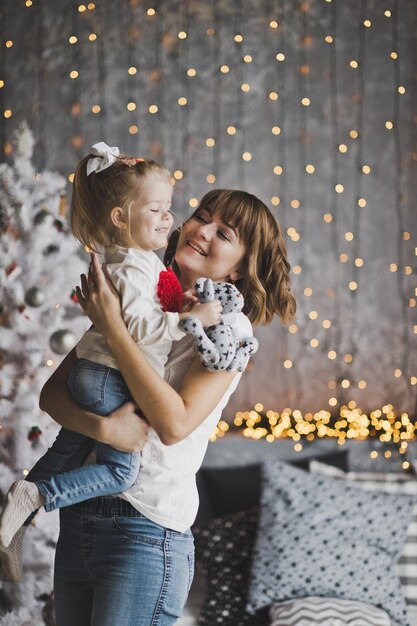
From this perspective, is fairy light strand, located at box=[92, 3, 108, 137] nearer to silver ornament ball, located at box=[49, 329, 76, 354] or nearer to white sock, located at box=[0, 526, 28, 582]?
silver ornament ball, located at box=[49, 329, 76, 354]

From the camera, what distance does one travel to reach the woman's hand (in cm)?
139

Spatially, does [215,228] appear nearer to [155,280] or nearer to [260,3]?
[155,280]

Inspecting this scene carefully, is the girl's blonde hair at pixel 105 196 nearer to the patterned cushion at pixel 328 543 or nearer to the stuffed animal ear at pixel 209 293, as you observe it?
the stuffed animal ear at pixel 209 293

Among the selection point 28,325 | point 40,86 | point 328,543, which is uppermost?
point 40,86

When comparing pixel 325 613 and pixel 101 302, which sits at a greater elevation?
pixel 101 302

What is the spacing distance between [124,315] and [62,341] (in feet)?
4.85

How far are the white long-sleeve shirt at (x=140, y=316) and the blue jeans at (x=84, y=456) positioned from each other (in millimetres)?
31

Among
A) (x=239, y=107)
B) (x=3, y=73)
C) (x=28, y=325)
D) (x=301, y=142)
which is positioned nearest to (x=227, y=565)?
(x=28, y=325)

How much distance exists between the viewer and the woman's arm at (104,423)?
54.7 inches

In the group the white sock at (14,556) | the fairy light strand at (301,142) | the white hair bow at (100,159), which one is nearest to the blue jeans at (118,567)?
the white sock at (14,556)

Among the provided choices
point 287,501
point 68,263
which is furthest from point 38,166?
point 287,501

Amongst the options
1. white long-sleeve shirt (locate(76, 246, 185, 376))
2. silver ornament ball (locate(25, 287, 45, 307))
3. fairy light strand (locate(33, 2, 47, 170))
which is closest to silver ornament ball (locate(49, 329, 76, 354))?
silver ornament ball (locate(25, 287, 45, 307))

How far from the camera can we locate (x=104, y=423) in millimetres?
1404

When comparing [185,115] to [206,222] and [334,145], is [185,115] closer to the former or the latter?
[334,145]
